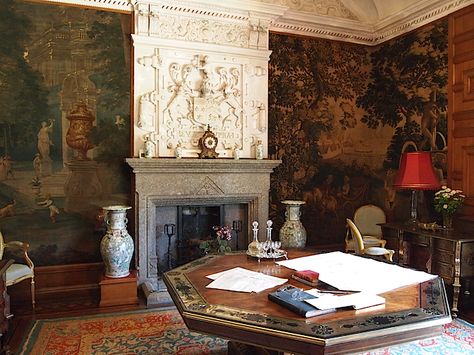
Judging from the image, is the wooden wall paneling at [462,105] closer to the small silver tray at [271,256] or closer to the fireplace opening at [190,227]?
the fireplace opening at [190,227]

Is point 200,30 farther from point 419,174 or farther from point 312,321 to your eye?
point 312,321

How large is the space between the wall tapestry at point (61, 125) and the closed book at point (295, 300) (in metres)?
3.27

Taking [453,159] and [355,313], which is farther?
[453,159]

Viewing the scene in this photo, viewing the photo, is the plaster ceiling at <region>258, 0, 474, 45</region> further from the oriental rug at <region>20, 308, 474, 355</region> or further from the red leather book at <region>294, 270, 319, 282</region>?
the red leather book at <region>294, 270, 319, 282</region>

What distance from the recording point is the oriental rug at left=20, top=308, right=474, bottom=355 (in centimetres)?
314

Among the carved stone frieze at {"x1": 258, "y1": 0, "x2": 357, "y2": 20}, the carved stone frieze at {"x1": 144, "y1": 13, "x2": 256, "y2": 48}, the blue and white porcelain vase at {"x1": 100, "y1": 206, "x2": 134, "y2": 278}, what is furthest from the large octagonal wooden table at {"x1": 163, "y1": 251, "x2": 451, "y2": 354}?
the carved stone frieze at {"x1": 258, "y1": 0, "x2": 357, "y2": 20}

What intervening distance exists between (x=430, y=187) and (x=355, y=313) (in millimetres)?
3288

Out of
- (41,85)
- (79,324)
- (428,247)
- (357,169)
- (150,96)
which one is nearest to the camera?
(79,324)

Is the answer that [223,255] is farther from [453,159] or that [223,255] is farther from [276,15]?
[276,15]

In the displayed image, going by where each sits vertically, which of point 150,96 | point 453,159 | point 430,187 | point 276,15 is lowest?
point 430,187

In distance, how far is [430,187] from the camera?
4.55 m

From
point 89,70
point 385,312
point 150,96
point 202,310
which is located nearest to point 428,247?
point 385,312

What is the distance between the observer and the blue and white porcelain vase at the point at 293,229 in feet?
16.9

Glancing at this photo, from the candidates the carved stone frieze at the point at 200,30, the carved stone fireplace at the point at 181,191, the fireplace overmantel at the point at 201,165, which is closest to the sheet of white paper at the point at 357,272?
the carved stone fireplace at the point at 181,191
